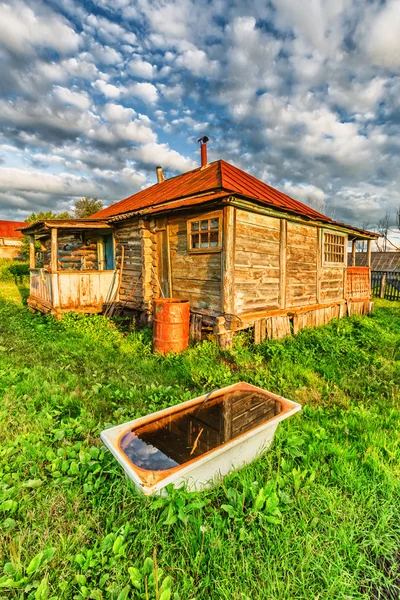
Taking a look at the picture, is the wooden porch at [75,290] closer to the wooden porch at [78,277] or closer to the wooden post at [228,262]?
the wooden porch at [78,277]

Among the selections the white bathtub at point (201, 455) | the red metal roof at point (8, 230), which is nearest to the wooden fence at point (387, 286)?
the white bathtub at point (201, 455)

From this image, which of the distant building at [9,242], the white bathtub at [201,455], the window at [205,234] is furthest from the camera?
the distant building at [9,242]

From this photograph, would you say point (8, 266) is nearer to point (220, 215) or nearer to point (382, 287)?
point (220, 215)

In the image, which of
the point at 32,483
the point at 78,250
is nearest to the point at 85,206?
the point at 78,250

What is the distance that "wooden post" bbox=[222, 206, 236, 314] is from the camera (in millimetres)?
6238

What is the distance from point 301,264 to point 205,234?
11.4 ft

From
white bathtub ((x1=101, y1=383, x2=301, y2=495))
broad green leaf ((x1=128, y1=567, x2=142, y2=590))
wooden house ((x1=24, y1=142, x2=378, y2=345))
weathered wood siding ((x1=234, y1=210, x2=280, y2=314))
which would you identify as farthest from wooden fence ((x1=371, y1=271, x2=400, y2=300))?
broad green leaf ((x1=128, y1=567, x2=142, y2=590))

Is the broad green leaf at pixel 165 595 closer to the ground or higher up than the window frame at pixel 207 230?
closer to the ground

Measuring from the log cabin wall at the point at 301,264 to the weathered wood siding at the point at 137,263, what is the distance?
3877 millimetres

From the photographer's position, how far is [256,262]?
7.18 m

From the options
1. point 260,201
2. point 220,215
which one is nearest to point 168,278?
point 220,215

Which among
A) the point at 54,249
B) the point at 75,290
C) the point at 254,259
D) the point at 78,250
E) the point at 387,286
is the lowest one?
the point at 387,286

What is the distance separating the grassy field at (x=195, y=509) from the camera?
1.76 metres

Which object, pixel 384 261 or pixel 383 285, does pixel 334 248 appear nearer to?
pixel 383 285
